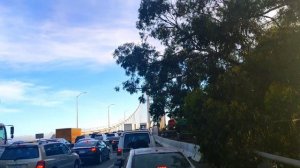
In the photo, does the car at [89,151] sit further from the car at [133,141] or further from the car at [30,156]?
the car at [30,156]

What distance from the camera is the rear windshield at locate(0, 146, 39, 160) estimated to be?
54.2ft

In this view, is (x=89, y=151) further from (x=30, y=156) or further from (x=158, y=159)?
(x=158, y=159)

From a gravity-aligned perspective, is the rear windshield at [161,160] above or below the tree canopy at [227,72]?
below

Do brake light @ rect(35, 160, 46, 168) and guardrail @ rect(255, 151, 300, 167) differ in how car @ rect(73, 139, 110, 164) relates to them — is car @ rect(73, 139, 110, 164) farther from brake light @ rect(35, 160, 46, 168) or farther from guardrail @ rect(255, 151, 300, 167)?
guardrail @ rect(255, 151, 300, 167)

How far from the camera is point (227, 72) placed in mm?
16344

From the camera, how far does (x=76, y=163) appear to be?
20.5m

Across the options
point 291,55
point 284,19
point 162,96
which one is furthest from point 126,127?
point 291,55

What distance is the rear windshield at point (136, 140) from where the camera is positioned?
66.9 feet

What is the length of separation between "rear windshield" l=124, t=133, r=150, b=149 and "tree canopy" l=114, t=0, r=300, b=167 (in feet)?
9.10

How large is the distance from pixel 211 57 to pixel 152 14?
6541mm

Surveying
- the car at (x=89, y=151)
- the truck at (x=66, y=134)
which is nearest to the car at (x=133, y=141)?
the car at (x=89, y=151)

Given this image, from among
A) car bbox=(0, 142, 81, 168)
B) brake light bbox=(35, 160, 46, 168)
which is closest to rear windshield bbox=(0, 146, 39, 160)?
car bbox=(0, 142, 81, 168)

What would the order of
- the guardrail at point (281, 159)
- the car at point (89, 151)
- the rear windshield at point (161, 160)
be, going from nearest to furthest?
1. the guardrail at point (281, 159)
2. the rear windshield at point (161, 160)
3. the car at point (89, 151)

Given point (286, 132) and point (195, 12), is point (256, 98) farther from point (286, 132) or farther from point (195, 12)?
A: point (195, 12)
